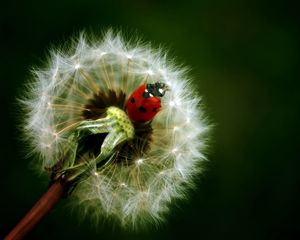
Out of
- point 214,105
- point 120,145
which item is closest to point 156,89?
point 120,145

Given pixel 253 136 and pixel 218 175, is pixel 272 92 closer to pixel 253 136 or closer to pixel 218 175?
pixel 253 136

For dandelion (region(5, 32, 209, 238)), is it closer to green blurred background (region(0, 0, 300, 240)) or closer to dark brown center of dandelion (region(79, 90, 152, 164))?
dark brown center of dandelion (region(79, 90, 152, 164))

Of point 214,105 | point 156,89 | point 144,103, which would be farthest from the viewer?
point 214,105

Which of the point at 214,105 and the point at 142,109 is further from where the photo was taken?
the point at 214,105

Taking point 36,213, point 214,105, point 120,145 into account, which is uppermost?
point 214,105

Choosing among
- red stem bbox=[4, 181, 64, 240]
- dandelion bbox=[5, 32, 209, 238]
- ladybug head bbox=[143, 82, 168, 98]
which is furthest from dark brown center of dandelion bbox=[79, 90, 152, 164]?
red stem bbox=[4, 181, 64, 240]

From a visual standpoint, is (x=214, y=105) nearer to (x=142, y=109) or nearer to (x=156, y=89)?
(x=156, y=89)

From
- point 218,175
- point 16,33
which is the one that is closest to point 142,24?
point 16,33

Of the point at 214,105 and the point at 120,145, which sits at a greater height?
the point at 214,105
